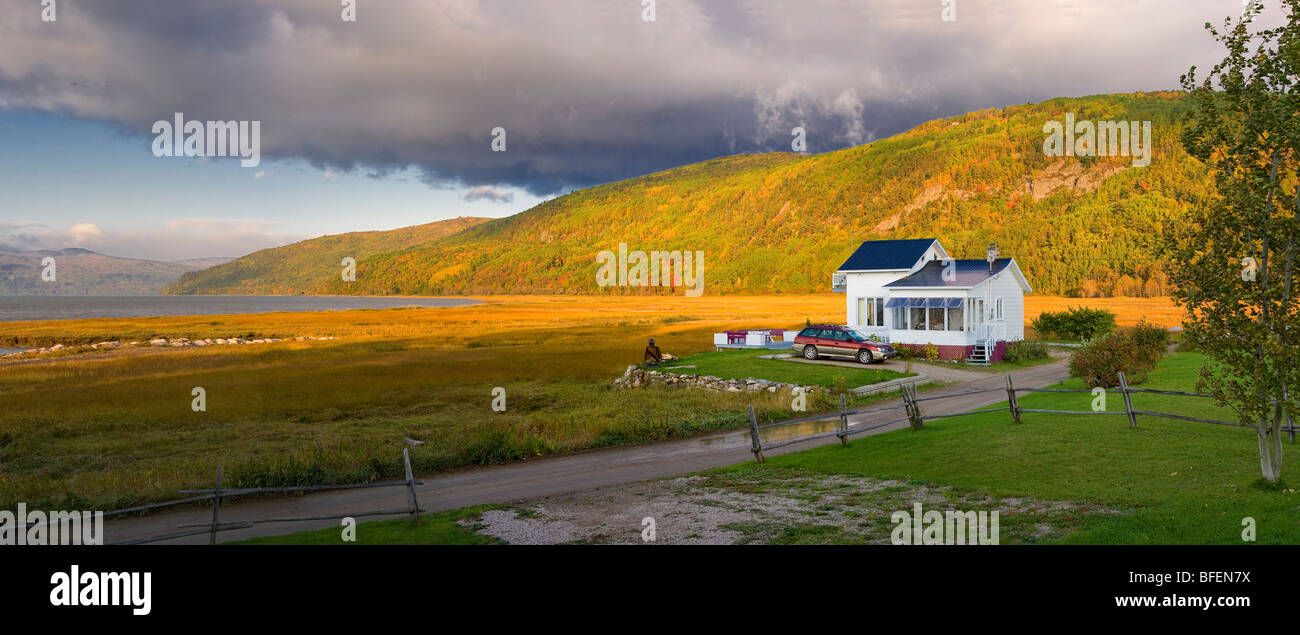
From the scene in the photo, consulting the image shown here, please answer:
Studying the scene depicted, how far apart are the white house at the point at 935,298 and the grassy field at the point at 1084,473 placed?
1880cm

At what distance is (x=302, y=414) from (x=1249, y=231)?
2924cm

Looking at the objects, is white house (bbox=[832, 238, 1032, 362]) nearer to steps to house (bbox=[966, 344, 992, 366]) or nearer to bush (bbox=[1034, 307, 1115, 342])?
steps to house (bbox=[966, 344, 992, 366])

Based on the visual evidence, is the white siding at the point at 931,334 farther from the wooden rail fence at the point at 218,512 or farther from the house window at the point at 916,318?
the wooden rail fence at the point at 218,512

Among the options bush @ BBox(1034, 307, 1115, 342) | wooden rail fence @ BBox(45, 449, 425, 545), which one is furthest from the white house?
wooden rail fence @ BBox(45, 449, 425, 545)

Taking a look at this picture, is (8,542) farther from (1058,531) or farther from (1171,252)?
(1171,252)

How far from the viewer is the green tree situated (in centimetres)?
919

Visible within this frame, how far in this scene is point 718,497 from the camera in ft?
44.3

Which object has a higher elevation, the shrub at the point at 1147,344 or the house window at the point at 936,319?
the house window at the point at 936,319

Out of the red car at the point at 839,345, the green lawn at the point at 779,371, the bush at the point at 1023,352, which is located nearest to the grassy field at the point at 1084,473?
the green lawn at the point at 779,371

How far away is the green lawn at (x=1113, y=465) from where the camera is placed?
892 cm

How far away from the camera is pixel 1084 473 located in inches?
496

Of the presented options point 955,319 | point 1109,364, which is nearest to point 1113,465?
point 1109,364

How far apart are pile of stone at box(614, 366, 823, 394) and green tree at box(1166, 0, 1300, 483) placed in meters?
19.2
